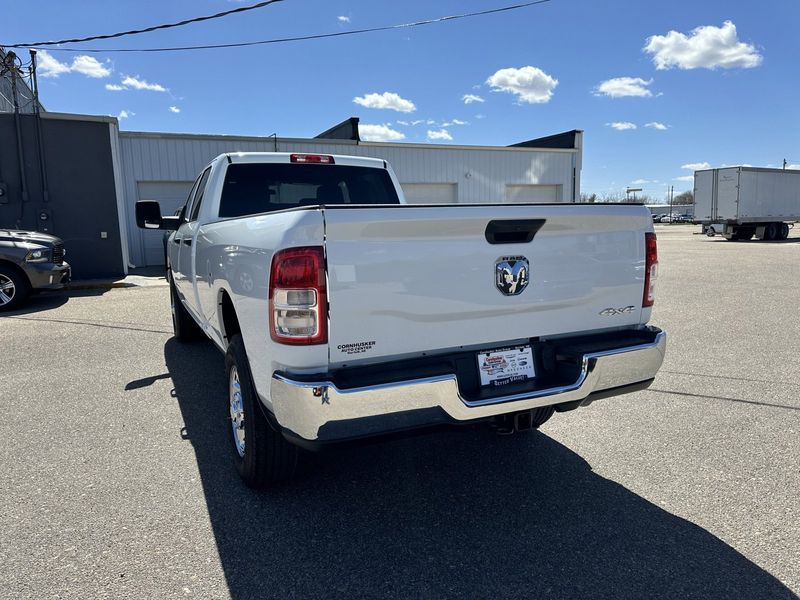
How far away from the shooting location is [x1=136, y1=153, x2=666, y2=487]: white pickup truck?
93.7 inches

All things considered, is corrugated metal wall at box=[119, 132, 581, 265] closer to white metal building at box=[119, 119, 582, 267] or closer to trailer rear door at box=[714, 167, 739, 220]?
white metal building at box=[119, 119, 582, 267]

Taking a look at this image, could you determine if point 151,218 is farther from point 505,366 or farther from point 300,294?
point 505,366

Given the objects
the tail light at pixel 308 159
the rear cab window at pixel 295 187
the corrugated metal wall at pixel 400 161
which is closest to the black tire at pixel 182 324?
the rear cab window at pixel 295 187

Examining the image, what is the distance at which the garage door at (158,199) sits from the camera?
16.1 meters

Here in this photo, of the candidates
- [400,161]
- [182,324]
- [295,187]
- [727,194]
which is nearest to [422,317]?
[295,187]

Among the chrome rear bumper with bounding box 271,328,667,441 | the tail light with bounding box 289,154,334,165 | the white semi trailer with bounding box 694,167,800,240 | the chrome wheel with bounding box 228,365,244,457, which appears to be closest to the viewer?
the chrome rear bumper with bounding box 271,328,667,441

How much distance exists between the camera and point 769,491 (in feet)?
10.2

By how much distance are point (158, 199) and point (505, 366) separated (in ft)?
51.4

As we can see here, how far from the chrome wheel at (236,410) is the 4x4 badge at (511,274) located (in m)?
1.57

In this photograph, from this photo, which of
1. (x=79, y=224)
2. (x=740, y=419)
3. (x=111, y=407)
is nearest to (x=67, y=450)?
(x=111, y=407)

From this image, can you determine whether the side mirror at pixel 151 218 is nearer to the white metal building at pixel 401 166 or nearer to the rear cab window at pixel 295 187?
the rear cab window at pixel 295 187

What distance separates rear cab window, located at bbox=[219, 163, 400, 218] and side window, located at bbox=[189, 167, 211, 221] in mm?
534

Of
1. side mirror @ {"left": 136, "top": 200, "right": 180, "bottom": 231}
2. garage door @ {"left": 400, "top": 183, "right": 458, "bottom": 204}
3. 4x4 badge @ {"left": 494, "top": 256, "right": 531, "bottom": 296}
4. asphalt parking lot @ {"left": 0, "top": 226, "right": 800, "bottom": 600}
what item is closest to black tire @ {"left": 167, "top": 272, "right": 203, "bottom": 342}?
side mirror @ {"left": 136, "top": 200, "right": 180, "bottom": 231}

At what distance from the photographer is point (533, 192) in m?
21.6
